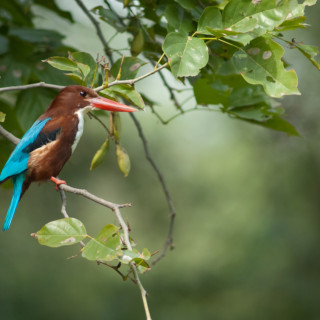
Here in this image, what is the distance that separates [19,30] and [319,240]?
6.04 m

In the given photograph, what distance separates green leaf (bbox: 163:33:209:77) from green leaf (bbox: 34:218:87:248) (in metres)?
0.56

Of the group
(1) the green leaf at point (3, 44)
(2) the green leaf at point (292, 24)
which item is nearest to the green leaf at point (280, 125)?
(2) the green leaf at point (292, 24)

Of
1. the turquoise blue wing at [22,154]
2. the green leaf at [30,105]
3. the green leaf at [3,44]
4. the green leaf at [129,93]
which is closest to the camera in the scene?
the green leaf at [129,93]

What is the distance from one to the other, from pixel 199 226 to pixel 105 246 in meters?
8.60

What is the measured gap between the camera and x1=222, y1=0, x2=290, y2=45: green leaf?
1.72m

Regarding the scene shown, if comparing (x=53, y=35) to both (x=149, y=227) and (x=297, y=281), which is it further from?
(x=149, y=227)

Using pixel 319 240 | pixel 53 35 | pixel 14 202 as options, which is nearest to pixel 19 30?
pixel 53 35

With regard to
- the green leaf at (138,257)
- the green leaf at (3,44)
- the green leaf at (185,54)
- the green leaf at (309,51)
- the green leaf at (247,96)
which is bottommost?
the green leaf at (138,257)

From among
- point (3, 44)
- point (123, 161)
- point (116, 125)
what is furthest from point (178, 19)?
point (3, 44)

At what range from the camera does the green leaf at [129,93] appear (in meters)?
1.77

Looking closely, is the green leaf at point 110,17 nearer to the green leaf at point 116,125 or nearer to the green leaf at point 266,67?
the green leaf at point 116,125

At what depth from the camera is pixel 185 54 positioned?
168 centimetres

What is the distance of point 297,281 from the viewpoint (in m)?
7.87

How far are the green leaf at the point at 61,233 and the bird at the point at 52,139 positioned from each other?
568 millimetres
